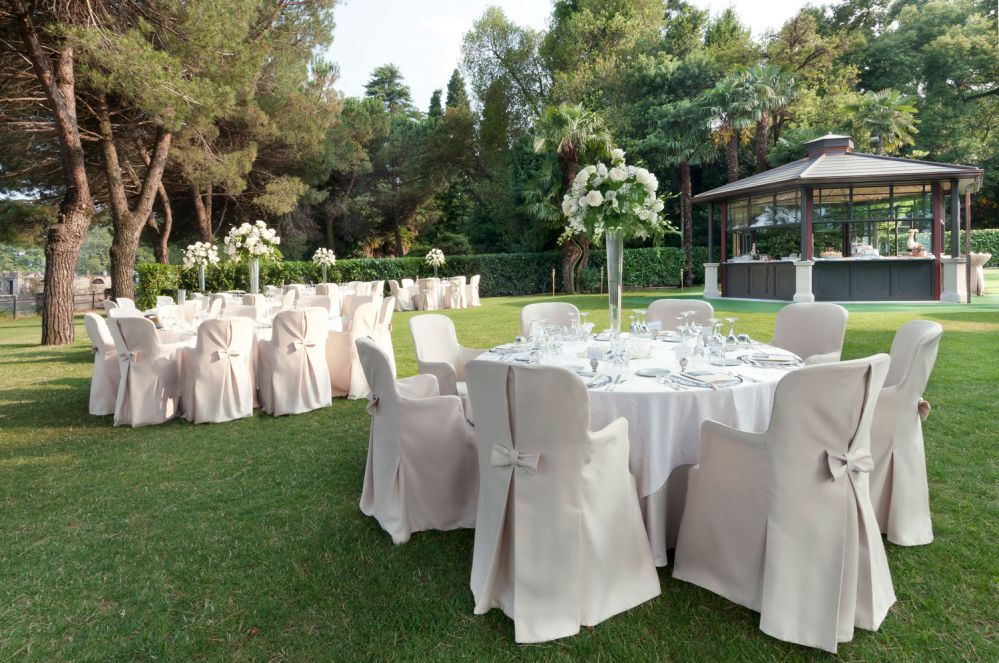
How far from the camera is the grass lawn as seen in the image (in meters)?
2.23

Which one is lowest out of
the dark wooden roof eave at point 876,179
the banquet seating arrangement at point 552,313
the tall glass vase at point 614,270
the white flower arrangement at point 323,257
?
the banquet seating arrangement at point 552,313

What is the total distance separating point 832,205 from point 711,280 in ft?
12.8

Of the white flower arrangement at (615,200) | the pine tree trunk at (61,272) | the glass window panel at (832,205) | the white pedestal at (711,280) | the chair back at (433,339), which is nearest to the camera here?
the white flower arrangement at (615,200)

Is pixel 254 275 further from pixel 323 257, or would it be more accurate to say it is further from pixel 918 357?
pixel 323 257

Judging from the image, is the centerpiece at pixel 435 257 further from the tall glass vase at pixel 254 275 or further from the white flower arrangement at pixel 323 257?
the tall glass vase at pixel 254 275

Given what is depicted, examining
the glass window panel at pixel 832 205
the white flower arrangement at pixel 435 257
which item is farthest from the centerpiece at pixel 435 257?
the glass window panel at pixel 832 205

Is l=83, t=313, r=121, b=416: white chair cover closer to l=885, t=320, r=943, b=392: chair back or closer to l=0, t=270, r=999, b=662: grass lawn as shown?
l=0, t=270, r=999, b=662: grass lawn

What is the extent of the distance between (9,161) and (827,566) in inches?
770

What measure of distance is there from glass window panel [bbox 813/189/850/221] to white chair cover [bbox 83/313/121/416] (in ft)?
45.7

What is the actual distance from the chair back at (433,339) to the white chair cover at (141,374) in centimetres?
268

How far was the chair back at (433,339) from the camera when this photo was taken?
167 inches

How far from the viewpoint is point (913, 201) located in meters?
13.6

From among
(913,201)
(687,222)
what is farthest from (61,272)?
(687,222)

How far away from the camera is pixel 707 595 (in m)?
2.50
